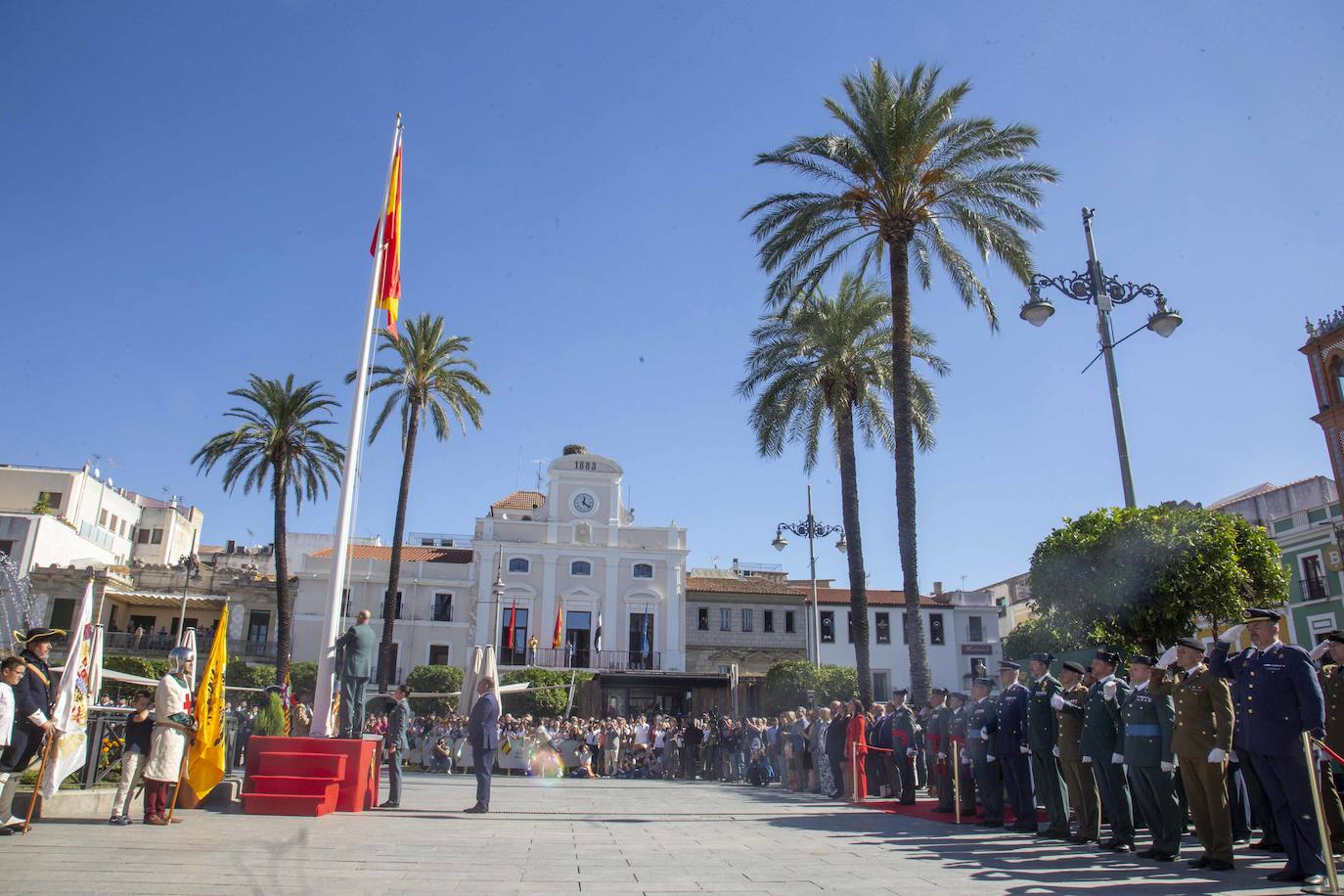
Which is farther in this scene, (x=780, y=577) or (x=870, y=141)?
(x=780, y=577)

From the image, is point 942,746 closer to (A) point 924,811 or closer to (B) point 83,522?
(A) point 924,811

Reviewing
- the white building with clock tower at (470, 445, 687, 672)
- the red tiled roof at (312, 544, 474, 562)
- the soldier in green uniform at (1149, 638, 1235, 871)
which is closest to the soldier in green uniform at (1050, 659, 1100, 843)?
the soldier in green uniform at (1149, 638, 1235, 871)

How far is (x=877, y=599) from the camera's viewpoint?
166 ft

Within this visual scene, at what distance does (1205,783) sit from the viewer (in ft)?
24.5

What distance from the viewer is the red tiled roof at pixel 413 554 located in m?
47.2

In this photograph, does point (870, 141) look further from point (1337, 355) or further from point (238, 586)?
point (238, 586)

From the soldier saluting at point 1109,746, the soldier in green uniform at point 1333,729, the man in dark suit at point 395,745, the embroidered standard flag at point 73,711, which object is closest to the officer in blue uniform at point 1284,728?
the soldier in green uniform at point 1333,729

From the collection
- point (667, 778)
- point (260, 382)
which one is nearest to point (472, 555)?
point (260, 382)

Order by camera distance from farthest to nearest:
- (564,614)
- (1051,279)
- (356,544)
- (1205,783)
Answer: (356,544) → (564,614) → (1051,279) → (1205,783)

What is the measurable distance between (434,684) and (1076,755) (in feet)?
110

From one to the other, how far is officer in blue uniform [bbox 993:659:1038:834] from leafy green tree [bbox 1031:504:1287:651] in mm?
6458

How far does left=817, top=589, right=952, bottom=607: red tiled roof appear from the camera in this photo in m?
49.9

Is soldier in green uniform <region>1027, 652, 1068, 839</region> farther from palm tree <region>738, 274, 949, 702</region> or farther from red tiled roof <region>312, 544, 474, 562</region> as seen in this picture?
red tiled roof <region>312, 544, 474, 562</region>

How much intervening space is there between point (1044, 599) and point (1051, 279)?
7.70 metres
